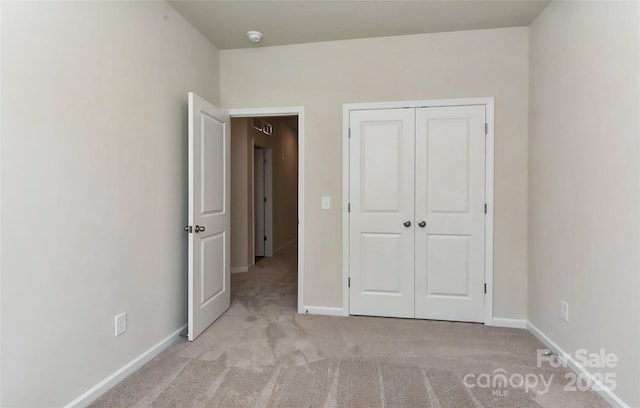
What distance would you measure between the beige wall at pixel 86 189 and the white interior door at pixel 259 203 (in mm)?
3314

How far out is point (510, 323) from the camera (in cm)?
266

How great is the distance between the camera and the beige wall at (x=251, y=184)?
464 cm

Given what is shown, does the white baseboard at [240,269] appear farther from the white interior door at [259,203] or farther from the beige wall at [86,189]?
the beige wall at [86,189]

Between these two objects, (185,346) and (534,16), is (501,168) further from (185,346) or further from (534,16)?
(185,346)

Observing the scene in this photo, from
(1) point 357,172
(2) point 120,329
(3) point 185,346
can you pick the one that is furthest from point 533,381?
(2) point 120,329

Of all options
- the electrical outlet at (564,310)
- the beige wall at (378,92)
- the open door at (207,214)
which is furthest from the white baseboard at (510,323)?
the open door at (207,214)

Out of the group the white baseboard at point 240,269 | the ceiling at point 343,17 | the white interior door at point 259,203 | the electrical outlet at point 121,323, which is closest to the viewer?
the electrical outlet at point 121,323

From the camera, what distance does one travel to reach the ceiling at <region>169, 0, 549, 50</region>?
230 cm

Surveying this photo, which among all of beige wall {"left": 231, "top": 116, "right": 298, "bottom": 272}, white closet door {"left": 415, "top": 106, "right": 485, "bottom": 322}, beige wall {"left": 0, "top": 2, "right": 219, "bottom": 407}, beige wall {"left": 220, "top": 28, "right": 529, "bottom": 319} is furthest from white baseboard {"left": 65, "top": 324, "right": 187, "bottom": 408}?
beige wall {"left": 231, "top": 116, "right": 298, "bottom": 272}

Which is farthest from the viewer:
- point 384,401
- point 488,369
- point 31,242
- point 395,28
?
point 395,28

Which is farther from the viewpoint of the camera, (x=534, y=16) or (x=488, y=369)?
(x=534, y=16)

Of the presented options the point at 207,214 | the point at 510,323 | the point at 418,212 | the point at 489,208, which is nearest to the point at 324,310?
the point at 418,212

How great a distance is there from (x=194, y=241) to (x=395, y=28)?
2.42m

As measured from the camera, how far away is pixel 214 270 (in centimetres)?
274
